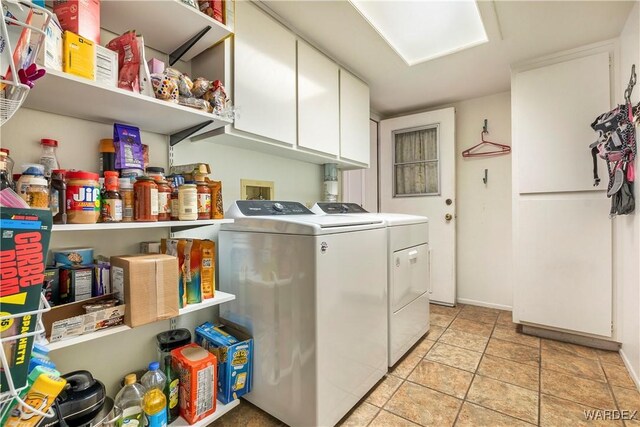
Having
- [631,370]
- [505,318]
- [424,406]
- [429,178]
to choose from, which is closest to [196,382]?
[424,406]

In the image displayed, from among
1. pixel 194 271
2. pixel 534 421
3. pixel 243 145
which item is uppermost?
pixel 243 145

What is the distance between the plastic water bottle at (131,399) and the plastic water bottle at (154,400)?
25 millimetres

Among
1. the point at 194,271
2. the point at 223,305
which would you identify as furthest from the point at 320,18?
the point at 223,305

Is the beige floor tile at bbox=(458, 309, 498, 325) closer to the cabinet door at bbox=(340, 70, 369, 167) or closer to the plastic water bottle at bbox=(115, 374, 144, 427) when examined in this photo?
the cabinet door at bbox=(340, 70, 369, 167)

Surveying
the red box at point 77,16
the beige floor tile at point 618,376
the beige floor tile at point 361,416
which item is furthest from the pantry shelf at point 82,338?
the beige floor tile at point 618,376

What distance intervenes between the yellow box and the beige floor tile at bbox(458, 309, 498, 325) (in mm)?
3092

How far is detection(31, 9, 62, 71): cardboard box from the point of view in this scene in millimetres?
740

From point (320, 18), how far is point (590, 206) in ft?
7.39

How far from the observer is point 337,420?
1382mm

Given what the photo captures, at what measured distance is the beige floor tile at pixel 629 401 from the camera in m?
1.42

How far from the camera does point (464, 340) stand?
2.29 meters

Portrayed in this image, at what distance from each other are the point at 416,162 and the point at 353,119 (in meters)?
1.19

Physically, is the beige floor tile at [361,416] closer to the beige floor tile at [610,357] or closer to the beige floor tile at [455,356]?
the beige floor tile at [455,356]

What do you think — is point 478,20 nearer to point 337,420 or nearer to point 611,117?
point 611,117
